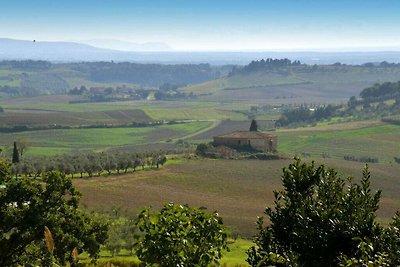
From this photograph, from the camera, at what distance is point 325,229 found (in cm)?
1238

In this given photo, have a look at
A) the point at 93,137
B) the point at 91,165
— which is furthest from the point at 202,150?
the point at 93,137

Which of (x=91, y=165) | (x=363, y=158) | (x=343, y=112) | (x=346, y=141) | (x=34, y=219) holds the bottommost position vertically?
(x=363, y=158)

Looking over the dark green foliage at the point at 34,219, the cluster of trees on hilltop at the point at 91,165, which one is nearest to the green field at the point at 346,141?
the cluster of trees on hilltop at the point at 91,165

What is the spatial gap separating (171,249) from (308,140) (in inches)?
4728

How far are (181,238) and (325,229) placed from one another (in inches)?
141

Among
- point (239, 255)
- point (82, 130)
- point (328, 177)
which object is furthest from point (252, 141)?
point (328, 177)

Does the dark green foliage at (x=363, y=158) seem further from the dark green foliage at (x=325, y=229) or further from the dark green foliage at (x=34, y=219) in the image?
the dark green foliage at (x=325, y=229)

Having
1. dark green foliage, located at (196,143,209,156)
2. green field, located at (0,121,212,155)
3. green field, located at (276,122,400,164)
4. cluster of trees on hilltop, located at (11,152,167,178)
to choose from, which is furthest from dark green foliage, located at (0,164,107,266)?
green field, located at (0,121,212,155)

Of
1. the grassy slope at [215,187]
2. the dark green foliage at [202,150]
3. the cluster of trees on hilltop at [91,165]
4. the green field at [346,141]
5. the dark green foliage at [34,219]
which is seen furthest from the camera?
the green field at [346,141]

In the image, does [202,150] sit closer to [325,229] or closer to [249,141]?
[249,141]

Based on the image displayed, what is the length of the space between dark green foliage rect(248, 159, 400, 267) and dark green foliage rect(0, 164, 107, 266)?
9183 millimetres

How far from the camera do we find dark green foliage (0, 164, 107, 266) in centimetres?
1950

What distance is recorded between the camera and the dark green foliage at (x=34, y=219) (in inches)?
768

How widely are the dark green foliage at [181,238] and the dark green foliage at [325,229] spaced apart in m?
1.18
